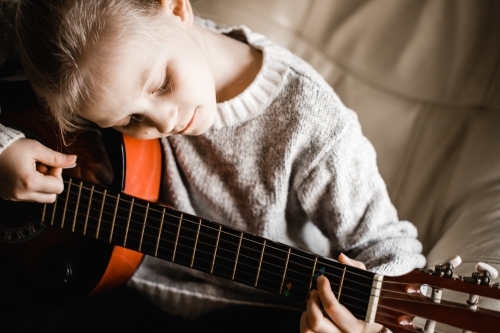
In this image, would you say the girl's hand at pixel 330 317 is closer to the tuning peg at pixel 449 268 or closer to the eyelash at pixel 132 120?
the tuning peg at pixel 449 268

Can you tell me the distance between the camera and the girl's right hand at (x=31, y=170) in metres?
0.84

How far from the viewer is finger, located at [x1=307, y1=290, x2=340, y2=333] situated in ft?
2.20

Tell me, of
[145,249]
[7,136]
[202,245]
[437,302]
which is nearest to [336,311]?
[437,302]

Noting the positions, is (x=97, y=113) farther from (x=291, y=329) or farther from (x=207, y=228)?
(x=291, y=329)

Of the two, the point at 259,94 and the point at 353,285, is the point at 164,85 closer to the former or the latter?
the point at 259,94

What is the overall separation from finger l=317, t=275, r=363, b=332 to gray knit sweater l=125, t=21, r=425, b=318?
148 mm

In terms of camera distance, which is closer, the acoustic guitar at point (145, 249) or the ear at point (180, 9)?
the acoustic guitar at point (145, 249)

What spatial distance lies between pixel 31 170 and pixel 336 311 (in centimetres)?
54

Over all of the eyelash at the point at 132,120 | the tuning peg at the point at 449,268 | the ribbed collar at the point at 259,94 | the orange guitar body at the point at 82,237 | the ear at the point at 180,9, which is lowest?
the orange guitar body at the point at 82,237

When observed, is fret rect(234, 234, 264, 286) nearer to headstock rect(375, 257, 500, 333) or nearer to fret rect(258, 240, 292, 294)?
fret rect(258, 240, 292, 294)

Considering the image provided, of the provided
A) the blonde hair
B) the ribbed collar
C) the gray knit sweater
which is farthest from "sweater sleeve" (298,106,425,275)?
the blonde hair

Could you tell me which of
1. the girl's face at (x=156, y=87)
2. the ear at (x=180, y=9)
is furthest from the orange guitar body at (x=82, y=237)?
the ear at (x=180, y=9)

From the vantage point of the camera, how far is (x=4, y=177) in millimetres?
864

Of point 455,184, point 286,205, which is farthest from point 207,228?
point 455,184
